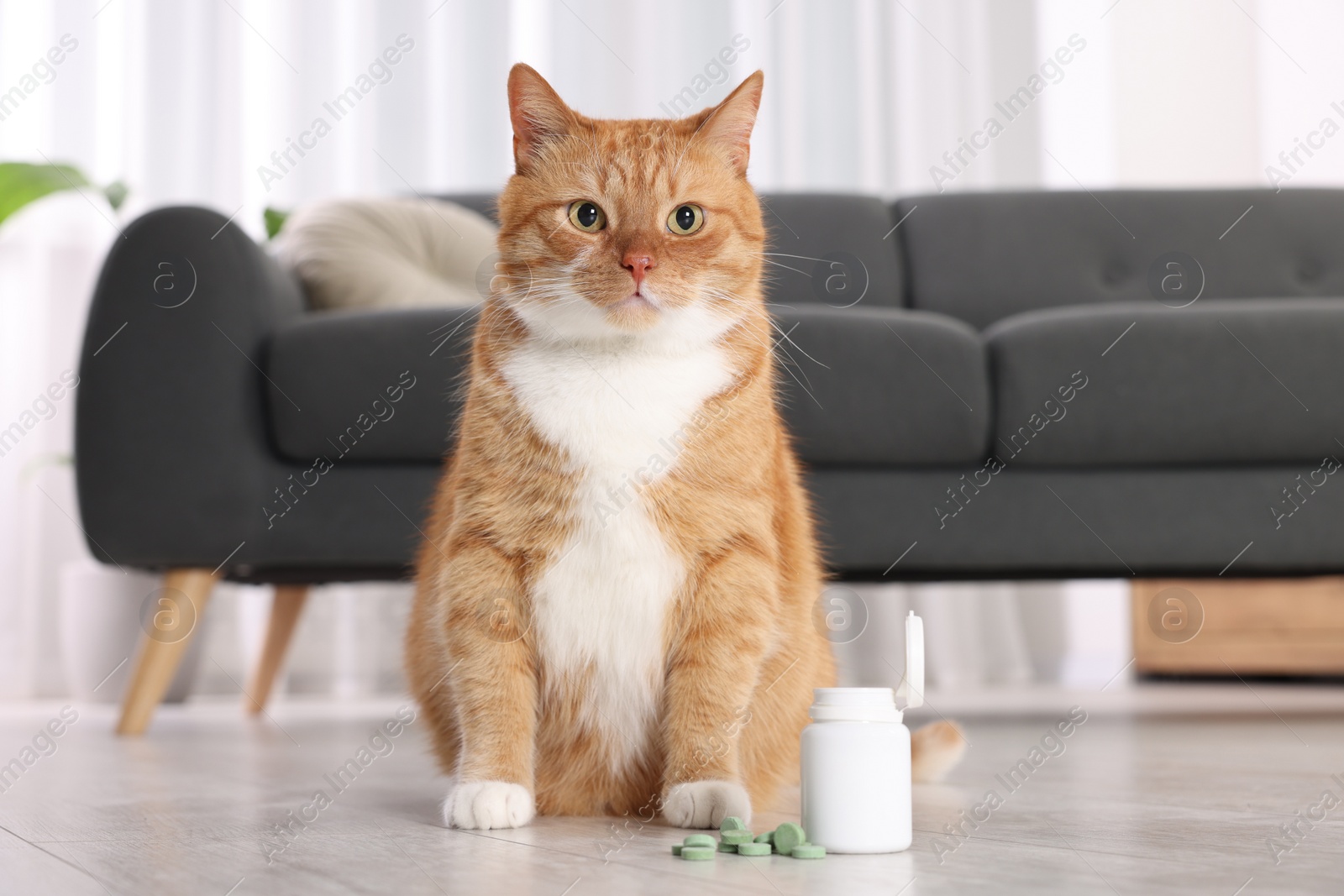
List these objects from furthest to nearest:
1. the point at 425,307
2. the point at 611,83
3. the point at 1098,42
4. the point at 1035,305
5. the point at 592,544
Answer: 1. the point at 1098,42
2. the point at 611,83
3. the point at 1035,305
4. the point at 425,307
5. the point at 592,544

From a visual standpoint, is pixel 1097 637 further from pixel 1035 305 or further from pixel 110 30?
pixel 110 30

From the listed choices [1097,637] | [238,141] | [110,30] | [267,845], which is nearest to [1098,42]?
[1097,637]

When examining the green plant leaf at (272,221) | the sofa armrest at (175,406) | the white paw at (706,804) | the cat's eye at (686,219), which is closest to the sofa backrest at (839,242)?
the green plant leaf at (272,221)

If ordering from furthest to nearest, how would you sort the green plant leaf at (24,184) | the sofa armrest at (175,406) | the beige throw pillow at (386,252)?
the green plant leaf at (24,184) → the beige throw pillow at (386,252) → the sofa armrest at (175,406)

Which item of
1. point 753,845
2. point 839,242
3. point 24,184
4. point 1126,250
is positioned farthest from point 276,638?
point 1126,250

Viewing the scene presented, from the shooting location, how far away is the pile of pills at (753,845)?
96 cm

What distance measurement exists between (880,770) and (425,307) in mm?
1496

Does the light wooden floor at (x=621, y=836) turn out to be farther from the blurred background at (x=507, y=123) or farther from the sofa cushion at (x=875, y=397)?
the blurred background at (x=507, y=123)

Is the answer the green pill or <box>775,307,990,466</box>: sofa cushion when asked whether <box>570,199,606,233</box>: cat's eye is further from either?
<box>775,307,990,466</box>: sofa cushion

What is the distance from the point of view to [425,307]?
221 cm

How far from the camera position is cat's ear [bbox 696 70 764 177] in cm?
128

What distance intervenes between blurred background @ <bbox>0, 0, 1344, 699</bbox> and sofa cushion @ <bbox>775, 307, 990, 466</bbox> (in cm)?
179

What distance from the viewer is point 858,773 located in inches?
38.4

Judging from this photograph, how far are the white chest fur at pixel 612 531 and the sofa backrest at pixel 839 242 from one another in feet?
6.49
